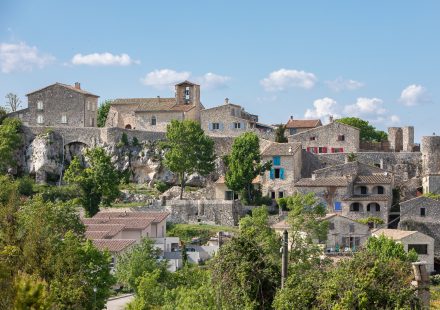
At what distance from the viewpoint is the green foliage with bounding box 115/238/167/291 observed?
174ft

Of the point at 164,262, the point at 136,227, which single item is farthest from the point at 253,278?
the point at 136,227

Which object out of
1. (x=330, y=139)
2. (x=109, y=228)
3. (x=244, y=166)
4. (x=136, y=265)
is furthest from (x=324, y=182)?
(x=136, y=265)

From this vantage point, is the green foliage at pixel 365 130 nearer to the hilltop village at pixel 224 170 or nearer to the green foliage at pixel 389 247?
the hilltop village at pixel 224 170

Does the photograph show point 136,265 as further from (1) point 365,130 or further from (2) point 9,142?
(1) point 365,130

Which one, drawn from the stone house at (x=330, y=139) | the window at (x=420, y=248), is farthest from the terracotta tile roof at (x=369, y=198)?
the stone house at (x=330, y=139)

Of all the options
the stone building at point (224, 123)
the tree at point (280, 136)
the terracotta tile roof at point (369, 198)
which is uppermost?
the stone building at point (224, 123)

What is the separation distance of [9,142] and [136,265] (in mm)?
34659

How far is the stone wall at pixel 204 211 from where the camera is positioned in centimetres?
7656

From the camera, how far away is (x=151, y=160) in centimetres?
8512

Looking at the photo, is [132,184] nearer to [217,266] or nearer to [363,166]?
[363,166]

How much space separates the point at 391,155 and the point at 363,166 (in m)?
6.14

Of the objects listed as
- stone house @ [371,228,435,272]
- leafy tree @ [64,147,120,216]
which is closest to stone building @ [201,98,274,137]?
leafy tree @ [64,147,120,216]

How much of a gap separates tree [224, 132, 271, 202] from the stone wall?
1.60m

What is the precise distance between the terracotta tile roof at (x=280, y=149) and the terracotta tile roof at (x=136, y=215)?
11.4m
